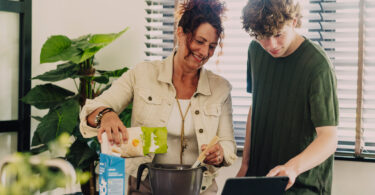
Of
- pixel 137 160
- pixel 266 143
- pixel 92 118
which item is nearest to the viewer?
pixel 92 118

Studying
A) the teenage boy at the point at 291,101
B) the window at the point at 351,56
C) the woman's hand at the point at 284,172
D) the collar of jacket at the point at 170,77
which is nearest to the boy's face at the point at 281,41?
the teenage boy at the point at 291,101

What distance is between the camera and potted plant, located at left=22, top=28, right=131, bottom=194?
230cm

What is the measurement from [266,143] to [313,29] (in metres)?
1.08

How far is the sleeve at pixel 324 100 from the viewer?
1.35 m

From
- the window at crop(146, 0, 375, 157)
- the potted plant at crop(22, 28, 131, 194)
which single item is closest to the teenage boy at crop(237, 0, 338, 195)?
the window at crop(146, 0, 375, 157)

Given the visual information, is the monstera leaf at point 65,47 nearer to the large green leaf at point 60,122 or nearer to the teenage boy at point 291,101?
the large green leaf at point 60,122

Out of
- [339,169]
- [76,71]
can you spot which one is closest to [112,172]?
[76,71]

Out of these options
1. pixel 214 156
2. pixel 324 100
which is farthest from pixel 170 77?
pixel 324 100

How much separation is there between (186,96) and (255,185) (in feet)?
2.56

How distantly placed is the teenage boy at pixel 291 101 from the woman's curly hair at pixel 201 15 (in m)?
0.18

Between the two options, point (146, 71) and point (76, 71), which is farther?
point (76, 71)

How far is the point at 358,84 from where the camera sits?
2.28 m

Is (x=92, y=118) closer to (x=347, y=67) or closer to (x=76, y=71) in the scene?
(x=76, y=71)

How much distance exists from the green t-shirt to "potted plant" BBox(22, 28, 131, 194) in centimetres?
96
